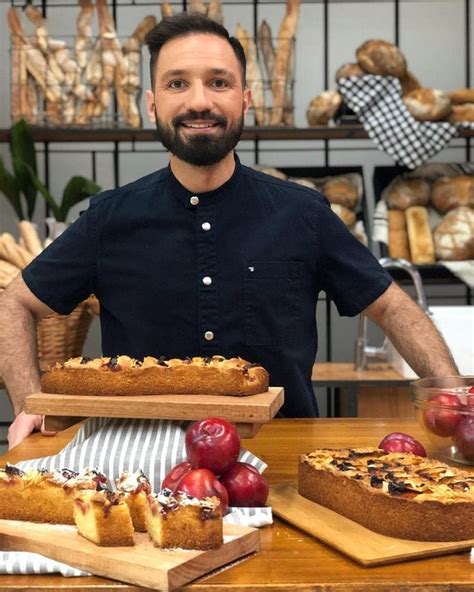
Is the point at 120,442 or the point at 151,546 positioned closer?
the point at 151,546

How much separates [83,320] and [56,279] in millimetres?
1045

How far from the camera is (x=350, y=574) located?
1055 mm

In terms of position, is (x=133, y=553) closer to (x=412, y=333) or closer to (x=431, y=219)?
(x=412, y=333)

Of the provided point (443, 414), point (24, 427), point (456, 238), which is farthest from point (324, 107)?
point (443, 414)

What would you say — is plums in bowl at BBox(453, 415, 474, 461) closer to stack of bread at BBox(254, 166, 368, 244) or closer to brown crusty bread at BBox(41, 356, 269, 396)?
brown crusty bread at BBox(41, 356, 269, 396)

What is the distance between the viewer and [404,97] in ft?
12.4

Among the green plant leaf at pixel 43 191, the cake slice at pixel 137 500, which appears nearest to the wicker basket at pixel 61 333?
the green plant leaf at pixel 43 191

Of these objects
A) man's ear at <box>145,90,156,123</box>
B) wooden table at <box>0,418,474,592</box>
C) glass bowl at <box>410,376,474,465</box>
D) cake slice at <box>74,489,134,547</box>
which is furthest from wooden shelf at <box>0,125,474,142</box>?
cake slice at <box>74,489,134,547</box>

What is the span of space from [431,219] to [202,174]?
6.13ft

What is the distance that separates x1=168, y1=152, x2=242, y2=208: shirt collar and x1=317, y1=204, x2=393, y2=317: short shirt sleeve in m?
0.19

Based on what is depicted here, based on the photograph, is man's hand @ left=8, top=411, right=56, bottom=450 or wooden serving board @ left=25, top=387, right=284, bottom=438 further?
A: man's hand @ left=8, top=411, right=56, bottom=450

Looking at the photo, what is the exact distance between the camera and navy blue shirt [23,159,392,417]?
2.12 metres

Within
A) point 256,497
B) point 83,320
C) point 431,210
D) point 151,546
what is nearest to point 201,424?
point 256,497

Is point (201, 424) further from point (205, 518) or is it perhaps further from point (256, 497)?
point (205, 518)
